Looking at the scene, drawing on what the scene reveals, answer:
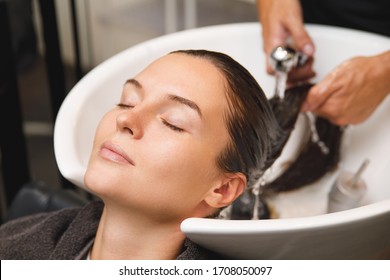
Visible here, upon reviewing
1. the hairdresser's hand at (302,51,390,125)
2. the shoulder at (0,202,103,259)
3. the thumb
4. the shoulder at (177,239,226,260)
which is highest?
the thumb

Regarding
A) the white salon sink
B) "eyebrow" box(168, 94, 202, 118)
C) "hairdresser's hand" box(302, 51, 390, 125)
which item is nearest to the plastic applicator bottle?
the white salon sink

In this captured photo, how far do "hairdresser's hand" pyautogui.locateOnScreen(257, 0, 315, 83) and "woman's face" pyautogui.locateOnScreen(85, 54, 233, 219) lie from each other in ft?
1.01

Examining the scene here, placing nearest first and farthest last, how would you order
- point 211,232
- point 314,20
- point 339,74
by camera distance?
point 211,232 → point 339,74 → point 314,20

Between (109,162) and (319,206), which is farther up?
(109,162)

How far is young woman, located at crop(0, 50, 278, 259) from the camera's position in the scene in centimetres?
74

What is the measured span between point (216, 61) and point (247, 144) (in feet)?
0.41

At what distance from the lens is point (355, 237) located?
2.53 feet

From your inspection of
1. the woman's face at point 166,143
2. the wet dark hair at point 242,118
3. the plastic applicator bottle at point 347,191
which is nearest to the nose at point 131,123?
the woman's face at point 166,143

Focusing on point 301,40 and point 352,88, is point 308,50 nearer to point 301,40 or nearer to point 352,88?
point 301,40

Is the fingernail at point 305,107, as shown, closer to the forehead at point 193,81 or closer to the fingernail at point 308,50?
the fingernail at point 308,50

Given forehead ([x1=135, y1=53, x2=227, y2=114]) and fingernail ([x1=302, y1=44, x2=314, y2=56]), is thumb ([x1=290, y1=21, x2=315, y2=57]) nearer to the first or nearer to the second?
fingernail ([x1=302, y1=44, x2=314, y2=56])
